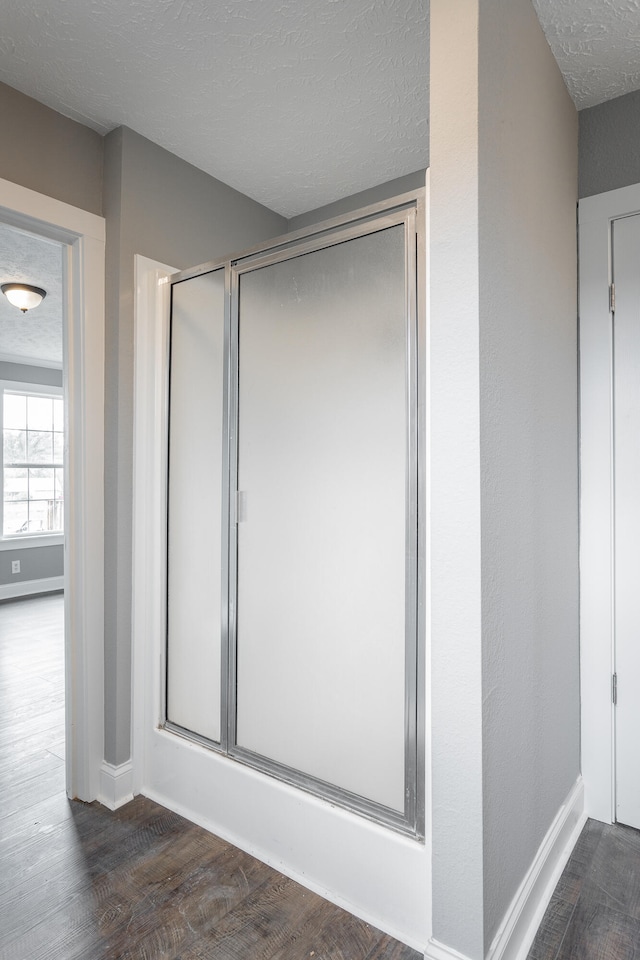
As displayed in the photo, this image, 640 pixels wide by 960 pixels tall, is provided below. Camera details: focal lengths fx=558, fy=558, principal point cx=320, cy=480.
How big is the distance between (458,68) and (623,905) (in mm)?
2171

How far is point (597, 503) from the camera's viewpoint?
1.95m

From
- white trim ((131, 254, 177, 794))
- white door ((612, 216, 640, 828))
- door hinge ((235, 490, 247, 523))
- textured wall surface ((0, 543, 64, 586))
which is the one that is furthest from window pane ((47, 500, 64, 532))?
white door ((612, 216, 640, 828))

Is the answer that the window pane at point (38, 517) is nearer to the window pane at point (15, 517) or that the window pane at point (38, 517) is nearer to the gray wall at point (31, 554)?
the window pane at point (15, 517)

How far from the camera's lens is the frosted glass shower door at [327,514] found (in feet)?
5.03

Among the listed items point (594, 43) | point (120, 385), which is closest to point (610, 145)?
point (594, 43)

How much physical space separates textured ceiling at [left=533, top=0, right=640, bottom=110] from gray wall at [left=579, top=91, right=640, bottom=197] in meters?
0.04

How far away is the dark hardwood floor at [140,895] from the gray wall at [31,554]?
12.4 ft

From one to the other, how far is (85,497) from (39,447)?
4458 millimetres

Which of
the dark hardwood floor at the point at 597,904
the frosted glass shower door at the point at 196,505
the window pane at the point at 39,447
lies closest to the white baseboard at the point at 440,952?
the dark hardwood floor at the point at 597,904

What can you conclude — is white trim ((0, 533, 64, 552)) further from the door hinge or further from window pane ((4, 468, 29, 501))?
the door hinge

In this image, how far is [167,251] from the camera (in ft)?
7.36

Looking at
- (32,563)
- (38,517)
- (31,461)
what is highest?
(31,461)

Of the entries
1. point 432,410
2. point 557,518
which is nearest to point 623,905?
point 557,518

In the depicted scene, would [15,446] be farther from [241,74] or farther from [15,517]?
[241,74]
